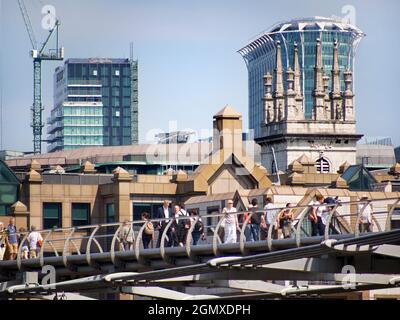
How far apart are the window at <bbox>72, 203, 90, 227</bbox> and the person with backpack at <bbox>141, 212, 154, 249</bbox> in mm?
19784

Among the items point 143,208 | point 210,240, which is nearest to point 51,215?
point 143,208

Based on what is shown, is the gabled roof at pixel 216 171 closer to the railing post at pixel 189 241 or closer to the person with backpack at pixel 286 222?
the railing post at pixel 189 241

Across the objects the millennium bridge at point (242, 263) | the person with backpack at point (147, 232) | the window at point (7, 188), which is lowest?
the millennium bridge at point (242, 263)

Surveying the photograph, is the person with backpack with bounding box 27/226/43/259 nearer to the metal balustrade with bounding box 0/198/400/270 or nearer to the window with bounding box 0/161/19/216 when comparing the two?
the metal balustrade with bounding box 0/198/400/270

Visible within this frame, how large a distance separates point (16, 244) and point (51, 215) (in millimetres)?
15380

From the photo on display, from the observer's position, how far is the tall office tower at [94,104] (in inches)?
3004

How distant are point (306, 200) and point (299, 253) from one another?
13018mm

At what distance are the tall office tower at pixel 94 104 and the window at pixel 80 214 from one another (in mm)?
3978

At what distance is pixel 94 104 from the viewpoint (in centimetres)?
11581

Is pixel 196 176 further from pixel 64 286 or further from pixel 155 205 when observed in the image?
pixel 64 286

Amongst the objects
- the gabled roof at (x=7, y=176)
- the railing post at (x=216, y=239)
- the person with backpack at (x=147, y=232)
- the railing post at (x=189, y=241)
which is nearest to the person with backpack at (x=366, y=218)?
the railing post at (x=216, y=239)

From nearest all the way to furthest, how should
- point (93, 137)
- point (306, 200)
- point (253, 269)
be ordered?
point (253, 269), point (306, 200), point (93, 137)
